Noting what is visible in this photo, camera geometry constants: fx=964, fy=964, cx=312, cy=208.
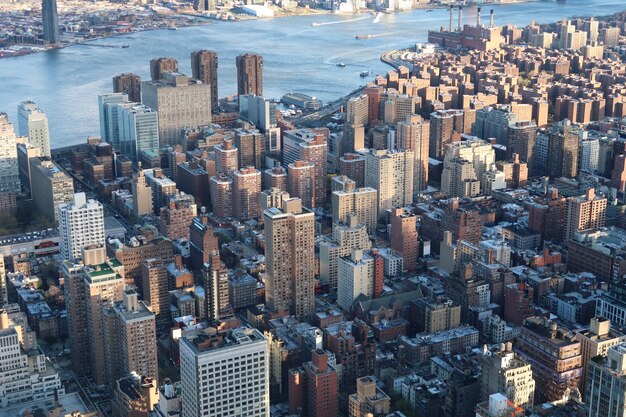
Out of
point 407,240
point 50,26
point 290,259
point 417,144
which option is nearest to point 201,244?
point 290,259

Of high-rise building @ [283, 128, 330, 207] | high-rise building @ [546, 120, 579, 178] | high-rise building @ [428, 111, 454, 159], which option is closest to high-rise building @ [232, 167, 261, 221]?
high-rise building @ [283, 128, 330, 207]

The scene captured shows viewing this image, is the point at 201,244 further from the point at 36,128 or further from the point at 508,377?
the point at 36,128

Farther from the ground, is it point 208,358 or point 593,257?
point 208,358

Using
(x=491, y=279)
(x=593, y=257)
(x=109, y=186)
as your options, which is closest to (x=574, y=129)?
(x=593, y=257)

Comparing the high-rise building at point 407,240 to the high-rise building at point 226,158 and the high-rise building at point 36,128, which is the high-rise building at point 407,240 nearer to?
the high-rise building at point 226,158

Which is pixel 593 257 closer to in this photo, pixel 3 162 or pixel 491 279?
pixel 491 279

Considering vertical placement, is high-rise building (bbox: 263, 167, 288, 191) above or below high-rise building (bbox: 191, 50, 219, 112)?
below

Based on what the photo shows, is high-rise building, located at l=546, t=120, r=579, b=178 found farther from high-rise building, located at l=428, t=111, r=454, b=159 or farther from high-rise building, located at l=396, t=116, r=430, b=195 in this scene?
high-rise building, located at l=396, t=116, r=430, b=195
